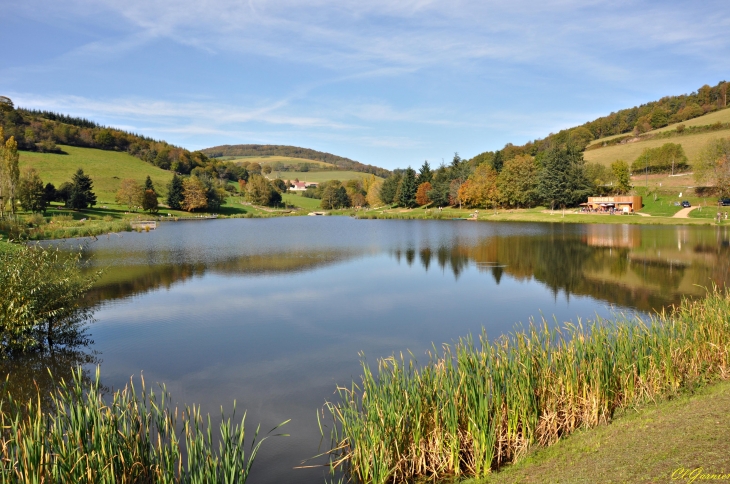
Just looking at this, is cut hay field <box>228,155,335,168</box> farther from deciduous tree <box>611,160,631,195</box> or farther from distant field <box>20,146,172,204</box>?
deciduous tree <box>611,160,631,195</box>

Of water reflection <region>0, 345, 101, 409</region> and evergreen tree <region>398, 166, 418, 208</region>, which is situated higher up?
evergreen tree <region>398, 166, 418, 208</region>

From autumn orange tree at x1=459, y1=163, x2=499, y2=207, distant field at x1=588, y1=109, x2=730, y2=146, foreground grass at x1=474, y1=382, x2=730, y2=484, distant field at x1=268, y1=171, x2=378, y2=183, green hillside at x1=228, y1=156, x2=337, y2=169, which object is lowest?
foreground grass at x1=474, y1=382, x2=730, y2=484

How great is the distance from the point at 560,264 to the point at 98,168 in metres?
85.5

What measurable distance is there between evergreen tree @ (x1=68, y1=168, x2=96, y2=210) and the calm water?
33.1m

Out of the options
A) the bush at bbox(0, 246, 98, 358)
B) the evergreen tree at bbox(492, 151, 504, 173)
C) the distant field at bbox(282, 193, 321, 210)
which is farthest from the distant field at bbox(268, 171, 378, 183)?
the bush at bbox(0, 246, 98, 358)

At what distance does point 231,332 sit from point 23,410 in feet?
18.9

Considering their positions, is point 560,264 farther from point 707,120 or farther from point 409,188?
point 707,120

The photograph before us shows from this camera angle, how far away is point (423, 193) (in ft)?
286

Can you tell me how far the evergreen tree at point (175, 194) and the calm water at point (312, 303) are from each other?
5167cm

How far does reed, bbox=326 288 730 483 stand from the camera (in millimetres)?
5867

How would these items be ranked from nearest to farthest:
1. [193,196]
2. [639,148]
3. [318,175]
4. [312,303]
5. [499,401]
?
[499,401] < [312,303] < [193,196] < [639,148] < [318,175]

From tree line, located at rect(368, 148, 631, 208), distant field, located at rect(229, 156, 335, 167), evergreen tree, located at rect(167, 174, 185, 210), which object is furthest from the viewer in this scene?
distant field, located at rect(229, 156, 335, 167)

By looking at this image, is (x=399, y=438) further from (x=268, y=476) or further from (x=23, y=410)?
(x=23, y=410)

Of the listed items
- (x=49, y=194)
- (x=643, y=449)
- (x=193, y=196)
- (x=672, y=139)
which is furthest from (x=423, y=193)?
(x=643, y=449)
